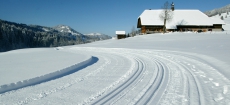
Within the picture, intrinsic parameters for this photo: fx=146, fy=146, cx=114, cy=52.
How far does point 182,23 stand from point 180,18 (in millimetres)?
2570

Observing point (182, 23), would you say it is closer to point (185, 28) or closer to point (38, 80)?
point (185, 28)

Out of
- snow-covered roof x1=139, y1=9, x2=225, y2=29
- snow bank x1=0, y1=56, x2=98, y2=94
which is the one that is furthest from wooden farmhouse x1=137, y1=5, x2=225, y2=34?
snow bank x1=0, y1=56, x2=98, y2=94

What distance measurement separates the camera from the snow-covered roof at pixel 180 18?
154 feet

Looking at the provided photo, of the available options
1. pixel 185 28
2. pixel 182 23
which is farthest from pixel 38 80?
pixel 185 28

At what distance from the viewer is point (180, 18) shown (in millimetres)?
48688

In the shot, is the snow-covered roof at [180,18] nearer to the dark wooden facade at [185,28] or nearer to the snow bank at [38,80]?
the dark wooden facade at [185,28]

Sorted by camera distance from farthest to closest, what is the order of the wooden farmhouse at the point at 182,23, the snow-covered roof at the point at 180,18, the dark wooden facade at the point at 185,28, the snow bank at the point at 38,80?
the dark wooden facade at the point at 185,28 → the snow-covered roof at the point at 180,18 → the wooden farmhouse at the point at 182,23 → the snow bank at the point at 38,80

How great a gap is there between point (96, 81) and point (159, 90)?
2.58 m

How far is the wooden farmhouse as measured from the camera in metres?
46.9

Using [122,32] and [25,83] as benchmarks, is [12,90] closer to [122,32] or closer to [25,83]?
[25,83]

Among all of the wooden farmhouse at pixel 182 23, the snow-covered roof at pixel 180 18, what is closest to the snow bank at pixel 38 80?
the wooden farmhouse at pixel 182 23

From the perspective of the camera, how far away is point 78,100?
4.38 meters

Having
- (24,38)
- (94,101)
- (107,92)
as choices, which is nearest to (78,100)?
(94,101)

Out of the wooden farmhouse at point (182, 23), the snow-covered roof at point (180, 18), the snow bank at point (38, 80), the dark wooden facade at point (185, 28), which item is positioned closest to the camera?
the snow bank at point (38, 80)
